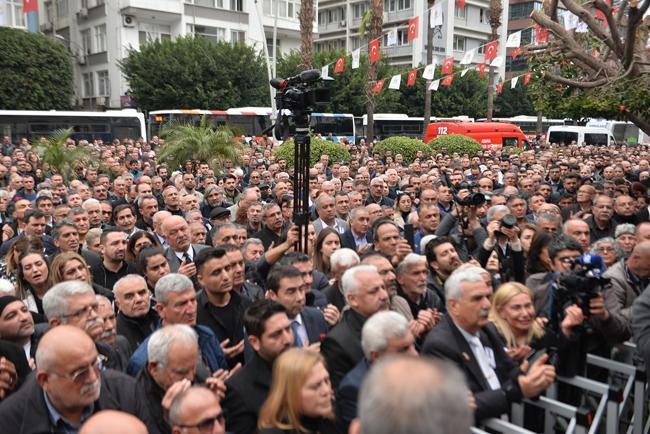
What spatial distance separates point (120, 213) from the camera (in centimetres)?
759

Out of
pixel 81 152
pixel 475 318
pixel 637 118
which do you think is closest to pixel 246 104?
pixel 81 152

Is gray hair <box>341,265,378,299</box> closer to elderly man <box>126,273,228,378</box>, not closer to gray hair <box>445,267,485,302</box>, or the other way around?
gray hair <box>445,267,485,302</box>

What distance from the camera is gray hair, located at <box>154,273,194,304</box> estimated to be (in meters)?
4.20

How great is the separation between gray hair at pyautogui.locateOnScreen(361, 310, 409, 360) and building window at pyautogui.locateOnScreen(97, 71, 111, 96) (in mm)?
42049

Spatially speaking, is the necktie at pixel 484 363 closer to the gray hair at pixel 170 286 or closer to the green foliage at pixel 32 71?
the gray hair at pixel 170 286

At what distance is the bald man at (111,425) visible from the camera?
2215 millimetres

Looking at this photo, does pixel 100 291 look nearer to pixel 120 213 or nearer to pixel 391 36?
pixel 120 213

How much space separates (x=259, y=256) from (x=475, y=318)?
309cm

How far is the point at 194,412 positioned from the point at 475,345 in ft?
6.17

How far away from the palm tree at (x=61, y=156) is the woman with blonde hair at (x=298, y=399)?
1333cm

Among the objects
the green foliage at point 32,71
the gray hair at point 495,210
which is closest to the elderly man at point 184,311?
the gray hair at point 495,210

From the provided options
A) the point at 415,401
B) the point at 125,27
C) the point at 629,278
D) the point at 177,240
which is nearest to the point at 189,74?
the point at 125,27

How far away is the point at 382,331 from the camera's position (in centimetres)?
332

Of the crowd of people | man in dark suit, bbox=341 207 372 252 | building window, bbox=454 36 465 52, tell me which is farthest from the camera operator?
building window, bbox=454 36 465 52
